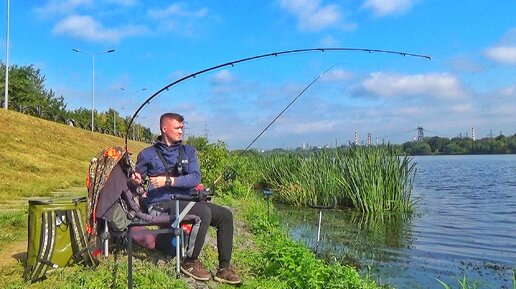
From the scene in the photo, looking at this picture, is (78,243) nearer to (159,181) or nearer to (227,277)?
(159,181)

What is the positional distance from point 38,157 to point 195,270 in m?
19.9

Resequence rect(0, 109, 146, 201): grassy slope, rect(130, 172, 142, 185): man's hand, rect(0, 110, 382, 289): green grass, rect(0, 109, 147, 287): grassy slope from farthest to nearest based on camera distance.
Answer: rect(0, 109, 146, 201): grassy slope < rect(0, 109, 147, 287): grassy slope < rect(130, 172, 142, 185): man's hand < rect(0, 110, 382, 289): green grass

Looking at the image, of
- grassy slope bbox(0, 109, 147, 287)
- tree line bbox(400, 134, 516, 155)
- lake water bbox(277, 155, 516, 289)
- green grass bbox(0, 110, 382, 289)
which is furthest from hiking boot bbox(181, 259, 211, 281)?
tree line bbox(400, 134, 516, 155)

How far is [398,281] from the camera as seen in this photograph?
7.75 m

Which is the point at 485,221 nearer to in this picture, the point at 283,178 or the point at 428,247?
the point at 428,247

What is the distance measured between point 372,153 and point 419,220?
2454 mm

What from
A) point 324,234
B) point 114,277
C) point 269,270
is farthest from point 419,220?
point 114,277

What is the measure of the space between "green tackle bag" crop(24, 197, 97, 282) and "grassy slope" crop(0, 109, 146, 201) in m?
8.11

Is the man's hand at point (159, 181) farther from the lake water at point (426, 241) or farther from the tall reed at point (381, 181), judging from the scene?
the tall reed at point (381, 181)

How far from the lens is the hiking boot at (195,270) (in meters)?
4.90

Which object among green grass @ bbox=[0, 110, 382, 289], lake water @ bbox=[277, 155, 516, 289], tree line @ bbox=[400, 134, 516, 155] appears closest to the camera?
A: green grass @ bbox=[0, 110, 382, 289]

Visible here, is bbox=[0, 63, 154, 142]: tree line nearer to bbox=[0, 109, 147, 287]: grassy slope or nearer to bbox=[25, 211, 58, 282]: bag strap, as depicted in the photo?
bbox=[0, 109, 147, 287]: grassy slope

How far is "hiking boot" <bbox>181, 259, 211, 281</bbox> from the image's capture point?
4902 mm

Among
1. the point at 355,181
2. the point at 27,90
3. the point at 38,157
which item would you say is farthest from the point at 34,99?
the point at 355,181
